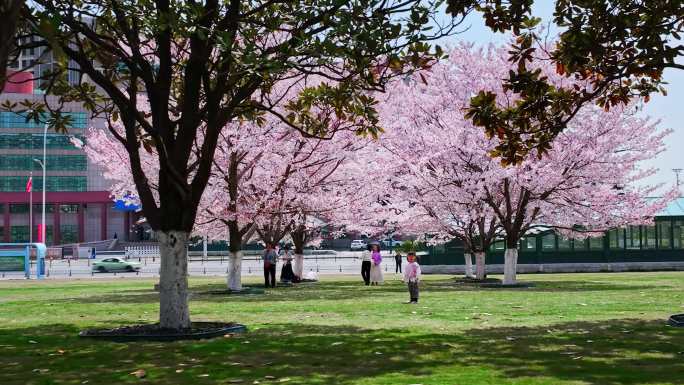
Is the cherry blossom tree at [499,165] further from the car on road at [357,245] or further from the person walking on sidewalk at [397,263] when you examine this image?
the car on road at [357,245]

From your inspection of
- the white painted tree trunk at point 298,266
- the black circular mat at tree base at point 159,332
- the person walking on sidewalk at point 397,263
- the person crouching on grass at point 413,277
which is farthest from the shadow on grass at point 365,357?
the person walking on sidewalk at point 397,263

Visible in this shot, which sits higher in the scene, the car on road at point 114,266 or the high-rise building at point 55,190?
the high-rise building at point 55,190

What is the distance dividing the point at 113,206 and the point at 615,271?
8111cm

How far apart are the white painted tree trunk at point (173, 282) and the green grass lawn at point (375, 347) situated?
1129 millimetres

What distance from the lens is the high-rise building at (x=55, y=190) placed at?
380 feet

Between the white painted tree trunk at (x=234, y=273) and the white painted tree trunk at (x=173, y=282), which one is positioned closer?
the white painted tree trunk at (x=173, y=282)

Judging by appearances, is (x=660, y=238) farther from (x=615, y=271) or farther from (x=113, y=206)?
(x=113, y=206)

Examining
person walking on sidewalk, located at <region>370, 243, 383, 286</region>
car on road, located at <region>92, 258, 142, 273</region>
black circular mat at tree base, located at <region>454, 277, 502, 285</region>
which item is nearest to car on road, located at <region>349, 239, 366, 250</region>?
car on road, located at <region>92, 258, 142, 273</region>

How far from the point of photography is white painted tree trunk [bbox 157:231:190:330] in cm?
1480

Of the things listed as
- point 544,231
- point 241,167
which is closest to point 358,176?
point 241,167

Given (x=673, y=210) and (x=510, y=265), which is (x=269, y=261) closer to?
(x=510, y=265)

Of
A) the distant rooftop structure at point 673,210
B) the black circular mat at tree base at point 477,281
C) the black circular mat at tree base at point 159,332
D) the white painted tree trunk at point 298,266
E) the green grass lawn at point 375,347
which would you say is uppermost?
the distant rooftop structure at point 673,210

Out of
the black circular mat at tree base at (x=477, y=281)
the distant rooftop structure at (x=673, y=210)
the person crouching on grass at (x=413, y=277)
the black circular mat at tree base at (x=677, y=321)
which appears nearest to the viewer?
the black circular mat at tree base at (x=677, y=321)

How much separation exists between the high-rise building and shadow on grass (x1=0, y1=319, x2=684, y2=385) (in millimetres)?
104263
